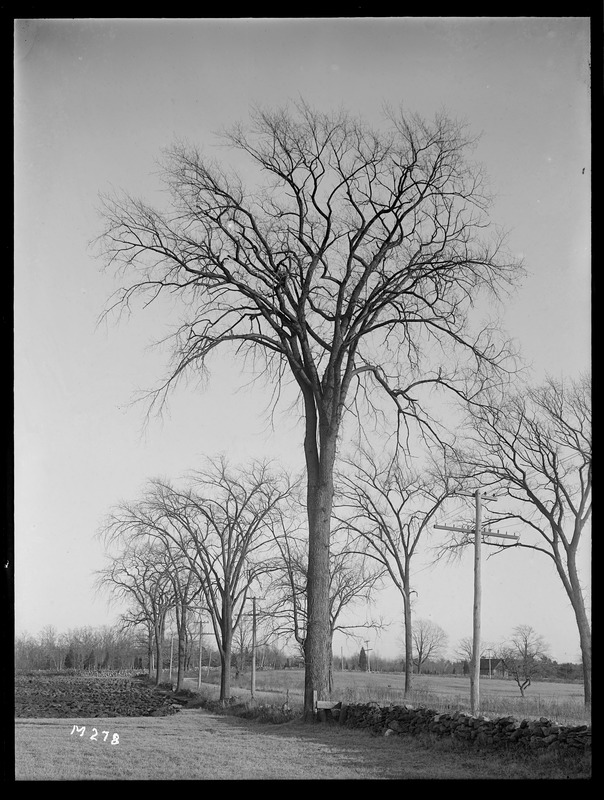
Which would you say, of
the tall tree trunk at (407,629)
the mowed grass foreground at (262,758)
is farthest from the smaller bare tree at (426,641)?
the mowed grass foreground at (262,758)

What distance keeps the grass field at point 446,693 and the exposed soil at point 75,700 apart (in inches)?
141

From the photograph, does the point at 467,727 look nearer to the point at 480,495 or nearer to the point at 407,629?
the point at 480,495

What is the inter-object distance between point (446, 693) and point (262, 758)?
61.8ft

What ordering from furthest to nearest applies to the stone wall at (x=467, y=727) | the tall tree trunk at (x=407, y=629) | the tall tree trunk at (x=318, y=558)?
the tall tree trunk at (x=407, y=629) < the tall tree trunk at (x=318, y=558) < the stone wall at (x=467, y=727)

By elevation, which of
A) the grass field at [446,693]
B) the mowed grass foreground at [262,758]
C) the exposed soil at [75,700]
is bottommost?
the grass field at [446,693]

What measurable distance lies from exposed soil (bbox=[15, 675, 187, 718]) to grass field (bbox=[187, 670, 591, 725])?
3583 mm

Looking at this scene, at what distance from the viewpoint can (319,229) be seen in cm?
1354

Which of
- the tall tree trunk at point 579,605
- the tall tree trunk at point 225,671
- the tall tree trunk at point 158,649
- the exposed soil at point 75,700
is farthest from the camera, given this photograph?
the tall tree trunk at point 158,649

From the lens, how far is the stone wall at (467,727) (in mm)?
9047

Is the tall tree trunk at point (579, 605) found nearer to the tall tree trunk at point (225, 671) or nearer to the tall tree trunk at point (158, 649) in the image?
the tall tree trunk at point (225, 671)
